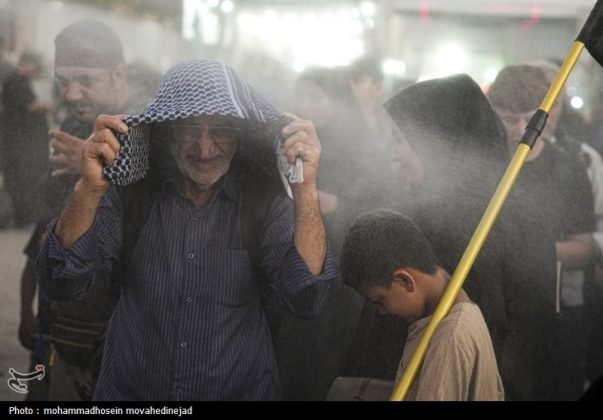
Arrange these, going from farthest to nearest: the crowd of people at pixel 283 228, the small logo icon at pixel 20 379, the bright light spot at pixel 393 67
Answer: the bright light spot at pixel 393 67
the small logo icon at pixel 20 379
the crowd of people at pixel 283 228

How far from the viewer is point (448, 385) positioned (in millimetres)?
2100

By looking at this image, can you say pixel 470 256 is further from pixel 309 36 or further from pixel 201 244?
pixel 309 36

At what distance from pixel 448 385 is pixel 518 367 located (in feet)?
1.89

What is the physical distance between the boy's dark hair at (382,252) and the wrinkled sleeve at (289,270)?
0.31ft

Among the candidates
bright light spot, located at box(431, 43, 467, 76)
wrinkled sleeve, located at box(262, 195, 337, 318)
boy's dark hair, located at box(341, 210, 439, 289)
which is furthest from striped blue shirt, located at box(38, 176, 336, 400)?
bright light spot, located at box(431, 43, 467, 76)

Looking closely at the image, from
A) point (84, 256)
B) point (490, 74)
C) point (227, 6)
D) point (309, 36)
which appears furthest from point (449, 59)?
point (84, 256)

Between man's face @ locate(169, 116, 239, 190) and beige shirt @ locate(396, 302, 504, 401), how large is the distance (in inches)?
27.5

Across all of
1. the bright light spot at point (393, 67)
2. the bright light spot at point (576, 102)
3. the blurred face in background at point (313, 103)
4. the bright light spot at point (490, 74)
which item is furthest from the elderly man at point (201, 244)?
the bright light spot at point (576, 102)

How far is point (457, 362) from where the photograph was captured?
6.90 ft

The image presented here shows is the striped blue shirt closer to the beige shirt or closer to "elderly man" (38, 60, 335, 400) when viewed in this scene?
"elderly man" (38, 60, 335, 400)

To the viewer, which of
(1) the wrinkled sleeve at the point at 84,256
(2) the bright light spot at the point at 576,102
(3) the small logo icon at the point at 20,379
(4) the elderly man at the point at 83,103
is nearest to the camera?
(1) the wrinkled sleeve at the point at 84,256

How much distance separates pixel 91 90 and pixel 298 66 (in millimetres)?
661

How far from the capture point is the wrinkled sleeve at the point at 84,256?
2.09 m

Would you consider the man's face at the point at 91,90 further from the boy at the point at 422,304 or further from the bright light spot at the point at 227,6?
the boy at the point at 422,304
